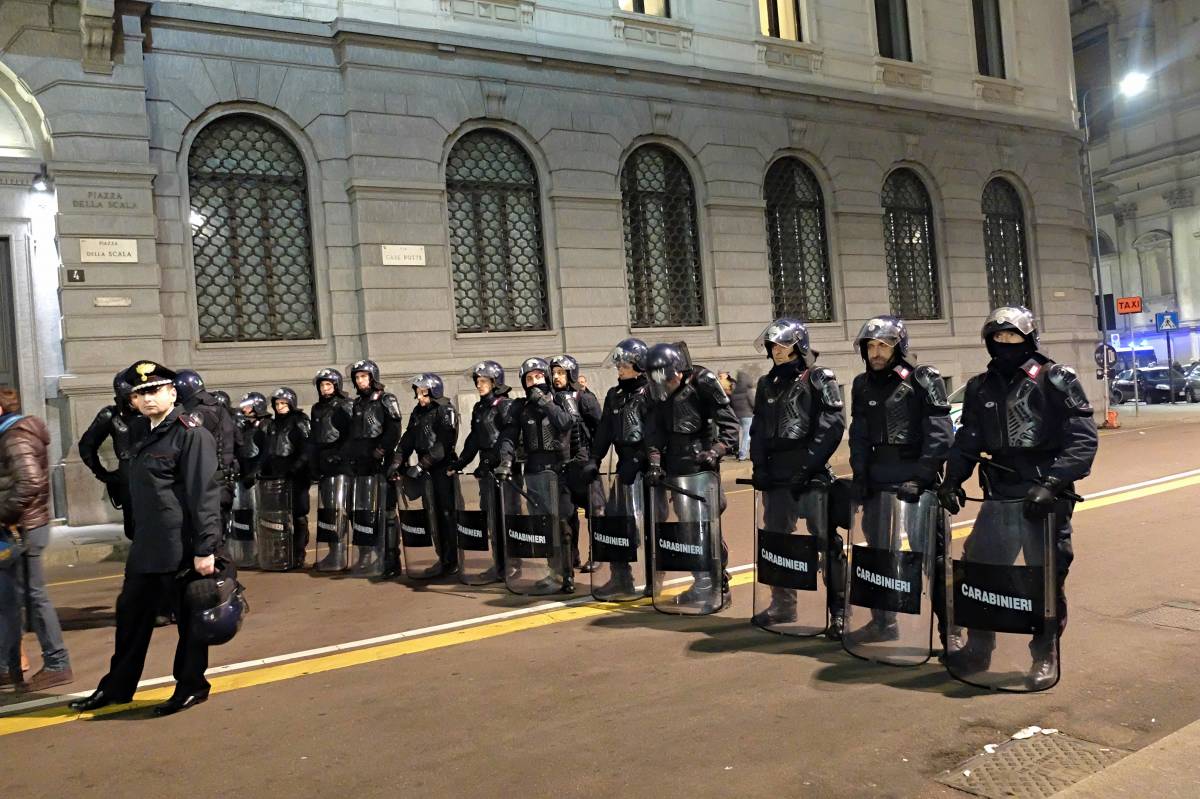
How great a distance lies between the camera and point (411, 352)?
52.7 feet

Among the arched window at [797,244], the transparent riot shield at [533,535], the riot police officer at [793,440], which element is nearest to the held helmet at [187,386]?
the transparent riot shield at [533,535]

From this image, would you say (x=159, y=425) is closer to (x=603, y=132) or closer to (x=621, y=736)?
(x=621, y=736)

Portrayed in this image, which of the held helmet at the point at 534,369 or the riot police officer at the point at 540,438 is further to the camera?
the held helmet at the point at 534,369

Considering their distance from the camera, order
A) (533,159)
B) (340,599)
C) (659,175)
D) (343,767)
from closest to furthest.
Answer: (343,767) → (340,599) → (533,159) → (659,175)

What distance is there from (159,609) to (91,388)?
30.0 ft

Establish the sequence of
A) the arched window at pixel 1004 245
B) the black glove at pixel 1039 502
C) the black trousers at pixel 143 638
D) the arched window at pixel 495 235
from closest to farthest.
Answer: the black glove at pixel 1039 502 → the black trousers at pixel 143 638 → the arched window at pixel 495 235 → the arched window at pixel 1004 245

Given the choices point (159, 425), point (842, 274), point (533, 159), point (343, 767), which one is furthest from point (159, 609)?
point (842, 274)

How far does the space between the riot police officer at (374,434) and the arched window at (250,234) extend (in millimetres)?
6041

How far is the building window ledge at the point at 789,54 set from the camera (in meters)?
20.2

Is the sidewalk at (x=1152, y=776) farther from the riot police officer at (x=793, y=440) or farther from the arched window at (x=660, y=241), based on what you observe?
the arched window at (x=660, y=241)

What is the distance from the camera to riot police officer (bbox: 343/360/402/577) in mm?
9898

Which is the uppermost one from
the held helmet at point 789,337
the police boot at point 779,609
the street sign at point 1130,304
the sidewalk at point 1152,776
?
the street sign at point 1130,304

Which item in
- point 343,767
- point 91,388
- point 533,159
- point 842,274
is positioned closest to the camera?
point 343,767

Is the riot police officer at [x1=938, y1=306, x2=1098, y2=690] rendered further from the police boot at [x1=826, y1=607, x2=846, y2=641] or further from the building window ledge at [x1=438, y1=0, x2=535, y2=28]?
the building window ledge at [x1=438, y1=0, x2=535, y2=28]
